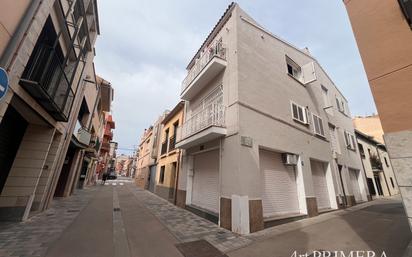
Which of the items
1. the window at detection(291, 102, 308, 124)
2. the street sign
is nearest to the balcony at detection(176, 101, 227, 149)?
the window at detection(291, 102, 308, 124)

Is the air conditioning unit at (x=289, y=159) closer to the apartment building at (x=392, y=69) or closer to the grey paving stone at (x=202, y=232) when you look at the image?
the grey paving stone at (x=202, y=232)

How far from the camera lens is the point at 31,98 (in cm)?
469

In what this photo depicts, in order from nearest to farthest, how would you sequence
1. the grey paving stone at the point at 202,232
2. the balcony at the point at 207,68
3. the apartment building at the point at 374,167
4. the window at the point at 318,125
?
the grey paving stone at the point at 202,232
the balcony at the point at 207,68
the window at the point at 318,125
the apartment building at the point at 374,167

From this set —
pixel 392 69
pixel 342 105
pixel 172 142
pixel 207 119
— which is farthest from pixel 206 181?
pixel 342 105

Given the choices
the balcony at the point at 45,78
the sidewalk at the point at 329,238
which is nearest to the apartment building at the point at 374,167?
the sidewalk at the point at 329,238

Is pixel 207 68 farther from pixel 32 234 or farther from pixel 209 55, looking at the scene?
pixel 32 234

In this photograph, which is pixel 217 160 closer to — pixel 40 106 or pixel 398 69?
pixel 398 69

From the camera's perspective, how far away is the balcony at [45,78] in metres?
4.44

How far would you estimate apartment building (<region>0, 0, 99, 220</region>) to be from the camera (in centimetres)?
368

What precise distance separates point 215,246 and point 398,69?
546 centimetres

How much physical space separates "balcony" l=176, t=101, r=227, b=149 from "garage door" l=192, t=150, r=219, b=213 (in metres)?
1.11

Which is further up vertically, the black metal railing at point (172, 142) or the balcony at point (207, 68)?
the balcony at point (207, 68)

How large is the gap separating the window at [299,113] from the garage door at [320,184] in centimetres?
250

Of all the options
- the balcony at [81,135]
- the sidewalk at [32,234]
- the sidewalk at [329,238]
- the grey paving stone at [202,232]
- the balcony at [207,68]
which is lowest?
the grey paving stone at [202,232]
